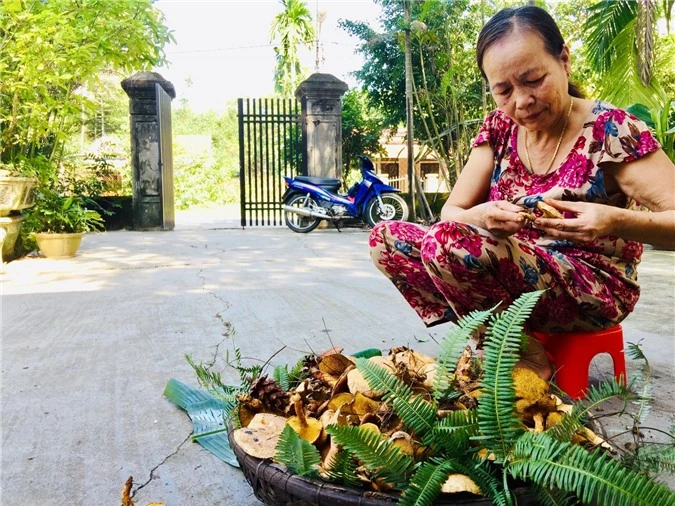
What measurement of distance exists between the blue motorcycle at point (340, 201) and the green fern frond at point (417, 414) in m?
7.56

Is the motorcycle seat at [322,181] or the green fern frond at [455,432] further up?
the motorcycle seat at [322,181]

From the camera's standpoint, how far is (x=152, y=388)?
2055mm

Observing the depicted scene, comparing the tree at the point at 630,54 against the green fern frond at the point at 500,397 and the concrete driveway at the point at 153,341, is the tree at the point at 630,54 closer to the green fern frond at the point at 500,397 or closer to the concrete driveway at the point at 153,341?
the concrete driveway at the point at 153,341

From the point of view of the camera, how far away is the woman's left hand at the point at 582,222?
4.62ft

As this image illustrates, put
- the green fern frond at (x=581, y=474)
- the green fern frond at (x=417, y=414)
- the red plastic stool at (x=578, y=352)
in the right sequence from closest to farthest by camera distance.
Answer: the green fern frond at (x=581, y=474), the green fern frond at (x=417, y=414), the red plastic stool at (x=578, y=352)

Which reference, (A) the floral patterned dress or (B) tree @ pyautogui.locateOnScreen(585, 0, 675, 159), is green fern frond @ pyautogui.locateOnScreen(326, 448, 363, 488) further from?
(B) tree @ pyautogui.locateOnScreen(585, 0, 675, 159)

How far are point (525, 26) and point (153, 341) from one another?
196 cm

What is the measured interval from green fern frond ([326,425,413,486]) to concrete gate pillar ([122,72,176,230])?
8.61 m

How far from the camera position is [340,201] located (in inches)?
346

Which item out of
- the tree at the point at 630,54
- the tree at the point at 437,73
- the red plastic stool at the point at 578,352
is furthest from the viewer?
the tree at the point at 437,73

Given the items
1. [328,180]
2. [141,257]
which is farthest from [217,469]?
[328,180]

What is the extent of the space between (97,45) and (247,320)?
403 centimetres

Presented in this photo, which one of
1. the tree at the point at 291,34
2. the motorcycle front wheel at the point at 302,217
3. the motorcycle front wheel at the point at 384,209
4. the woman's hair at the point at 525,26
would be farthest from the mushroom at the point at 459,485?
the tree at the point at 291,34

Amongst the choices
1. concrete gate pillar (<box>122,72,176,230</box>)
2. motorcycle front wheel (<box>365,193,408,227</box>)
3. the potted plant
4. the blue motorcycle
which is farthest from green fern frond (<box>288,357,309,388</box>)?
concrete gate pillar (<box>122,72,176,230</box>)
